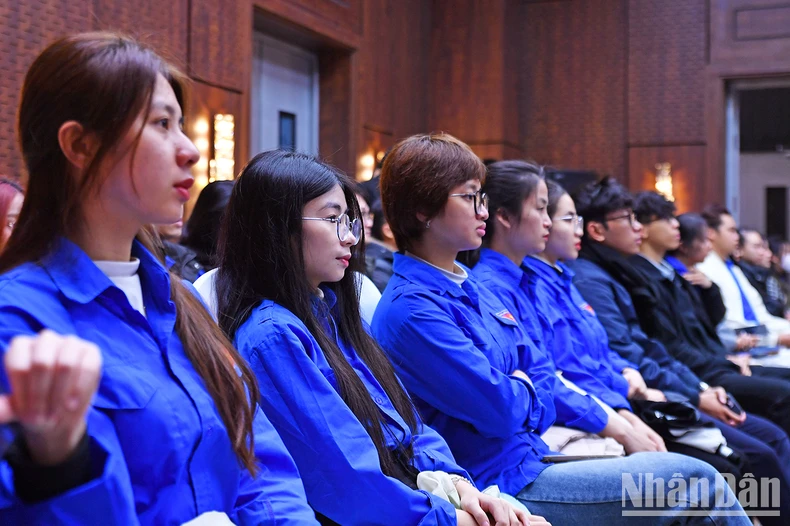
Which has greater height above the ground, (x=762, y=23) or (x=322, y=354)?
(x=762, y=23)

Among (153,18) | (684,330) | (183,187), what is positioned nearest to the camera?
(183,187)

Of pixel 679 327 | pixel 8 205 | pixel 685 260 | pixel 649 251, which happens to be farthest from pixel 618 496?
pixel 685 260

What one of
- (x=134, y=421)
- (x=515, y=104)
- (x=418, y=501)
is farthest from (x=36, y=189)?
(x=515, y=104)

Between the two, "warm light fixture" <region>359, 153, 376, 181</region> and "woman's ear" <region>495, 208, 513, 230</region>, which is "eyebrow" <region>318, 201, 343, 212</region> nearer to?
"woman's ear" <region>495, 208, 513, 230</region>

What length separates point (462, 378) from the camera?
2.09m

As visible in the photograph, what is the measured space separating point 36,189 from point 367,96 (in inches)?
264

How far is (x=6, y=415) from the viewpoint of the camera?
0.85 meters

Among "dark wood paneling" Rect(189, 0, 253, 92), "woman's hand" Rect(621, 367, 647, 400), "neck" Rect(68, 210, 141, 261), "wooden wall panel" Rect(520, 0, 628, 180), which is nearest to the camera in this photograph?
"neck" Rect(68, 210, 141, 261)

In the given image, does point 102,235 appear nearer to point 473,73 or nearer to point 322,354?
point 322,354

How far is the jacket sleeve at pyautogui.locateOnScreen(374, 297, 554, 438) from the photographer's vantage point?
2082mm

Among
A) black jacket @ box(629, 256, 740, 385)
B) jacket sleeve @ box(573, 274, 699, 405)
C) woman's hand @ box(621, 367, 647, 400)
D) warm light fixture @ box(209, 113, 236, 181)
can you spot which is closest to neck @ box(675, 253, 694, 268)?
black jacket @ box(629, 256, 740, 385)

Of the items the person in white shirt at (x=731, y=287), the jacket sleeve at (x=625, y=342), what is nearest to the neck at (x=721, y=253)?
the person in white shirt at (x=731, y=287)

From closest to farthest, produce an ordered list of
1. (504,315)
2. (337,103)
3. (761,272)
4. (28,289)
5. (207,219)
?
(28,289)
(504,315)
(207,219)
(761,272)
(337,103)

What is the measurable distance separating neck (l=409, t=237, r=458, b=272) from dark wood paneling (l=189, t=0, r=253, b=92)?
3522mm
